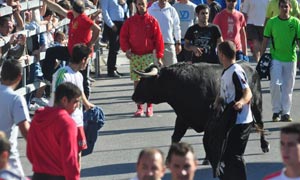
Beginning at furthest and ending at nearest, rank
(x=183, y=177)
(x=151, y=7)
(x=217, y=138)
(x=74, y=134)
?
(x=151, y=7), (x=217, y=138), (x=74, y=134), (x=183, y=177)

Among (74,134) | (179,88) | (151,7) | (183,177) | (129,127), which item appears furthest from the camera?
(151,7)

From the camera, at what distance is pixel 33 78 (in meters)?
18.2

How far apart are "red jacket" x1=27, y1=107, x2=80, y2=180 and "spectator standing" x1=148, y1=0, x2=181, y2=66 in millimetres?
9615

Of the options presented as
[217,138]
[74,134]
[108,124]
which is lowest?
[108,124]

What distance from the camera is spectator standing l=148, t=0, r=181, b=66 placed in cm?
1948

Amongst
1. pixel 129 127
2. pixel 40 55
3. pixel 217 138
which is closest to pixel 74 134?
pixel 217 138

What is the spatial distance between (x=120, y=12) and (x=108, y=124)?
6153 millimetres

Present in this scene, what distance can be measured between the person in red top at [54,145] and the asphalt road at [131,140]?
3.68 m

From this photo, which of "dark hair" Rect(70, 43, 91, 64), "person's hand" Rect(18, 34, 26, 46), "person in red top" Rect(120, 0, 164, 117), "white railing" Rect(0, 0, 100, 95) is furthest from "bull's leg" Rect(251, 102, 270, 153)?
"person's hand" Rect(18, 34, 26, 46)

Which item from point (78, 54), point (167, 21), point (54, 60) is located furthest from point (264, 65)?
point (78, 54)

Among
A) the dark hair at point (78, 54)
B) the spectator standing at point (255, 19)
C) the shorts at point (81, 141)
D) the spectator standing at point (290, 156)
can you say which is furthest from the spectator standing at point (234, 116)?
the spectator standing at point (255, 19)

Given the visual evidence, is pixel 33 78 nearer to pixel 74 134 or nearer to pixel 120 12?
pixel 120 12

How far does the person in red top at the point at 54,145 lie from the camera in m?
9.70

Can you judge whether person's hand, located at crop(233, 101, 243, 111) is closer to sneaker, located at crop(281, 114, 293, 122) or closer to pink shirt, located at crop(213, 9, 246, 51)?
sneaker, located at crop(281, 114, 293, 122)
